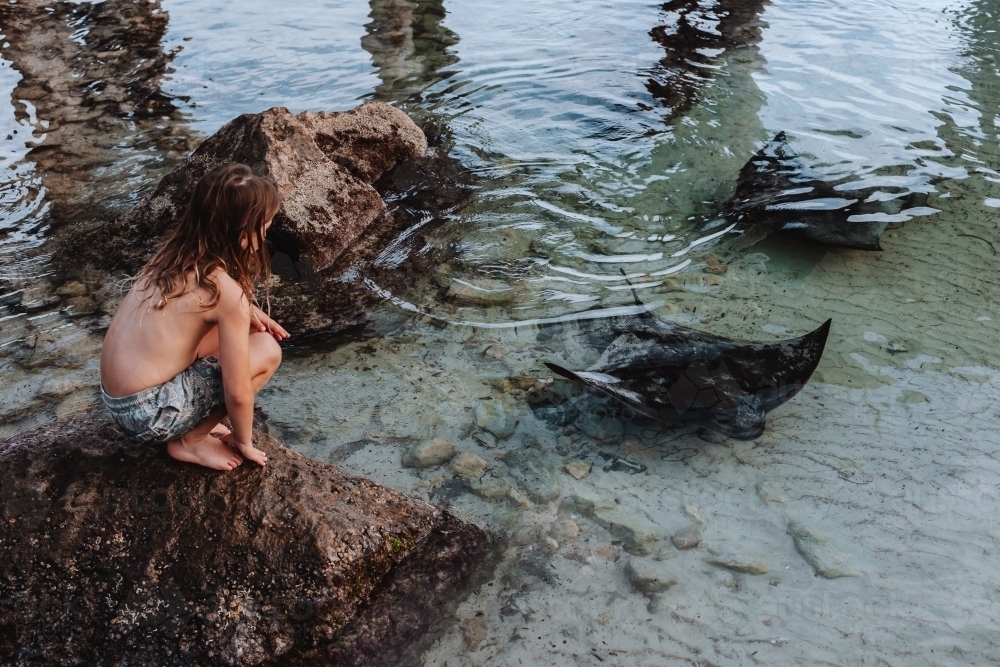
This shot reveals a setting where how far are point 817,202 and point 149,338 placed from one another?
535 centimetres

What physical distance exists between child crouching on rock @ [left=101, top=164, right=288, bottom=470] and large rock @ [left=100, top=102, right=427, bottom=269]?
8.73 ft

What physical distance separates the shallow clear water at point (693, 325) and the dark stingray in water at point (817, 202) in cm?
17

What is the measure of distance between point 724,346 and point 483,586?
1.90m

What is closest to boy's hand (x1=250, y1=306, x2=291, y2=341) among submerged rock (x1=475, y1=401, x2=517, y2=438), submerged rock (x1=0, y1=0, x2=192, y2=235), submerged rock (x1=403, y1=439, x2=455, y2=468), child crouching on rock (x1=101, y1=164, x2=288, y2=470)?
child crouching on rock (x1=101, y1=164, x2=288, y2=470)

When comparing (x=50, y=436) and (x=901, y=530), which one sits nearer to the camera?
(x=50, y=436)

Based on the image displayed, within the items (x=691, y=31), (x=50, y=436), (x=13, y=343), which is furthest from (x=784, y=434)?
(x=691, y=31)

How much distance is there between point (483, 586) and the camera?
328 centimetres

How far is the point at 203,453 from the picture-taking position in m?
3.05

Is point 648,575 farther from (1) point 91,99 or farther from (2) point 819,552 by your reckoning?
(1) point 91,99

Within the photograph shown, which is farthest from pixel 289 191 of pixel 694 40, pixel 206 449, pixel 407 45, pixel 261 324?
pixel 694 40

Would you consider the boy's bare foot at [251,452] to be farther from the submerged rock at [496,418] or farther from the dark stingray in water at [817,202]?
the dark stingray in water at [817,202]

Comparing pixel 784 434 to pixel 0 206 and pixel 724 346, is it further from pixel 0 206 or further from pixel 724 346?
pixel 0 206

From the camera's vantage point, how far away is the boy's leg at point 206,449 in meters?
3.03

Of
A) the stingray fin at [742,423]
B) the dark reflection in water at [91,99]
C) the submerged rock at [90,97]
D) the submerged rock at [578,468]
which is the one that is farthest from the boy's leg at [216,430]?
the dark reflection in water at [91,99]
